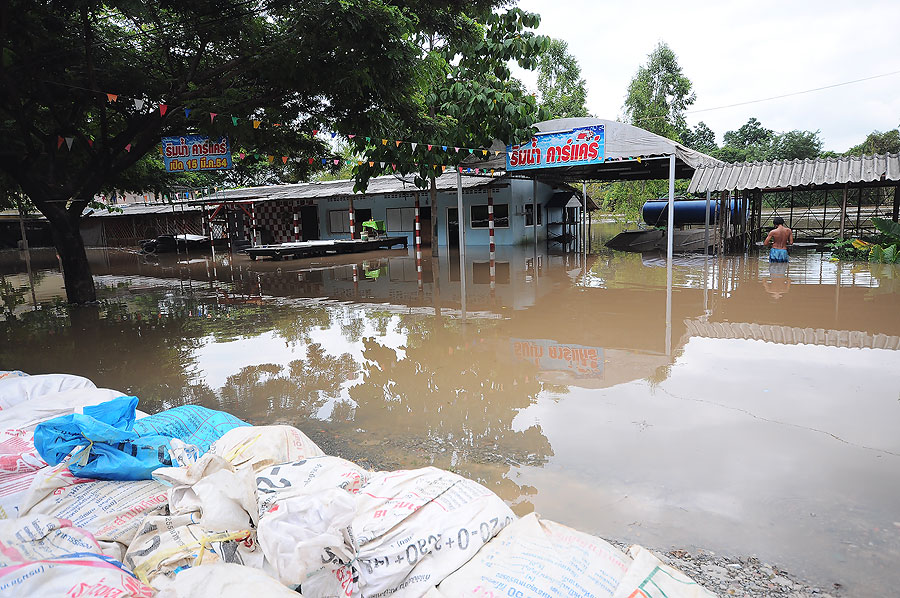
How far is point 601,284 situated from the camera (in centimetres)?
1029

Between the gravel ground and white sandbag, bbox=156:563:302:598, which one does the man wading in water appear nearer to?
the gravel ground

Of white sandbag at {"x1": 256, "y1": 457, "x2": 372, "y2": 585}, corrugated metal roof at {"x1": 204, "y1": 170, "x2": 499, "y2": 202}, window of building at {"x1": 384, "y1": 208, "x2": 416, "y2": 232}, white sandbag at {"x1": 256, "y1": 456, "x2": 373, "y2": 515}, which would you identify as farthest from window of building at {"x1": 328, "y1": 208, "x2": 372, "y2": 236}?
white sandbag at {"x1": 256, "y1": 457, "x2": 372, "y2": 585}

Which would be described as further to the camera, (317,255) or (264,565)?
(317,255)

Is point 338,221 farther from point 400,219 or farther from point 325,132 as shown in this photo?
point 325,132

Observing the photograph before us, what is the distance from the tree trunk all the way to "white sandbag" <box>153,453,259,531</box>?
8.83m

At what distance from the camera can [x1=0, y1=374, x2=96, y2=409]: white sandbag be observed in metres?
3.14

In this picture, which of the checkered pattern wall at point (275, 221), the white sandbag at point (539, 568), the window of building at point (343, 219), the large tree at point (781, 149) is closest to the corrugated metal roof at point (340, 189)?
the checkered pattern wall at point (275, 221)

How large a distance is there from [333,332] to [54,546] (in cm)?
529

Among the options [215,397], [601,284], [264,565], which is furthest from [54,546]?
[601,284]

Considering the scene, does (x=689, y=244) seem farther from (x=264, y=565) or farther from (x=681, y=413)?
(x=264, y=565)

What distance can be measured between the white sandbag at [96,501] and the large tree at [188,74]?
5.20 m

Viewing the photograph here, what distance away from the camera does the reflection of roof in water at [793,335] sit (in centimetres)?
575

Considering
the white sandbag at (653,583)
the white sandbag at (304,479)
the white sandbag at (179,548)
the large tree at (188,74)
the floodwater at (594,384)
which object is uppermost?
the large tree at (188,74)

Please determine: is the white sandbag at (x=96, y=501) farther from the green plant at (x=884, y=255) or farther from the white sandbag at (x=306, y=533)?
the green plant at (x=884, y=255)
